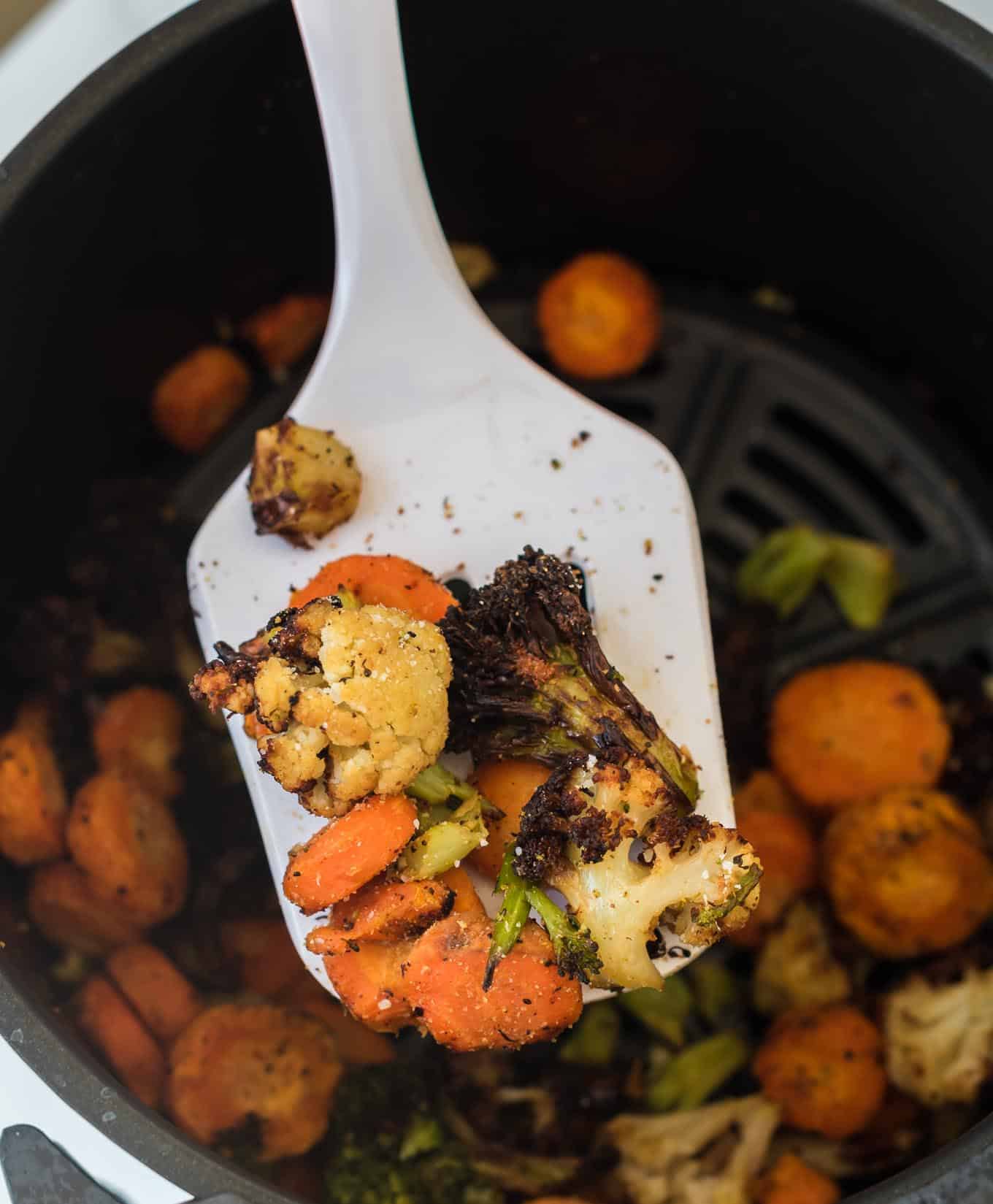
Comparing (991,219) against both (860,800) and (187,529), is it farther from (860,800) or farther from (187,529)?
(187,529)

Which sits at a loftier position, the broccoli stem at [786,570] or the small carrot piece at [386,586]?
the small carrot piece at [386,586]

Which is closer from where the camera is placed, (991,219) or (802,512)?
(991,219)

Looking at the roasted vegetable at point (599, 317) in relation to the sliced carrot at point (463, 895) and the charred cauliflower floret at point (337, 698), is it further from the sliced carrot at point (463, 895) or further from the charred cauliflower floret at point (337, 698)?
the sliced carrot at point (463, 895)

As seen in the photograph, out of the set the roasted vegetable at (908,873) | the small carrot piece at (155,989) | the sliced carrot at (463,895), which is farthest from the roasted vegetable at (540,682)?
the small carrot piece at (155,989)

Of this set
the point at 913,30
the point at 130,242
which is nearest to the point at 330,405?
the point at 130,242

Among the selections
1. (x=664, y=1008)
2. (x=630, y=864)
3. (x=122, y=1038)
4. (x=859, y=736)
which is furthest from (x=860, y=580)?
(x=122, y=1038)

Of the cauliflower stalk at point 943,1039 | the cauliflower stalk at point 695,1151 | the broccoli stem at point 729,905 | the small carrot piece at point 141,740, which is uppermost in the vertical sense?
the small carrot piece at point 141,740

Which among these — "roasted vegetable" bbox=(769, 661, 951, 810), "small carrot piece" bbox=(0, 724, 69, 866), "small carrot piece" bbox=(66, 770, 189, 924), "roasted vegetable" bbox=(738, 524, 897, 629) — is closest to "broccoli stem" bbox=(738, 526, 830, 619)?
"roasted vegetable" bbox=(738, 524, 897, 629)
